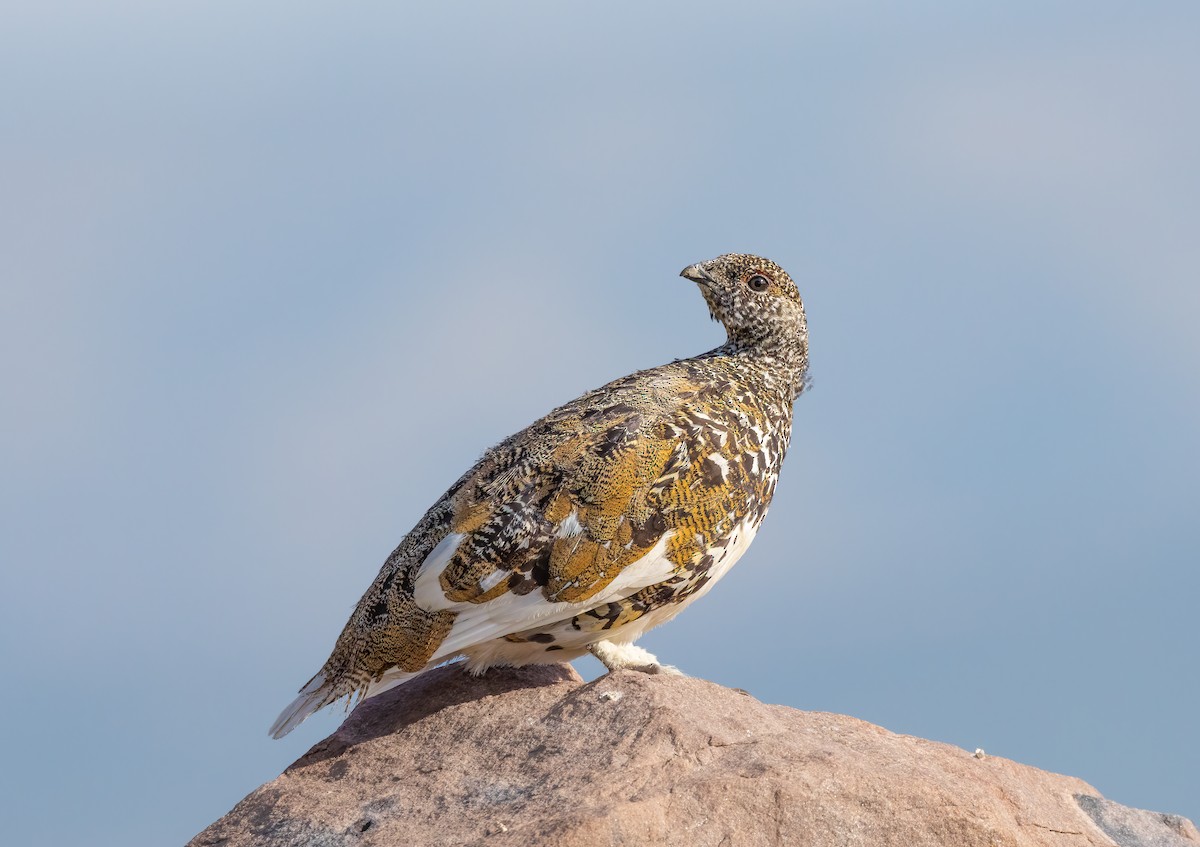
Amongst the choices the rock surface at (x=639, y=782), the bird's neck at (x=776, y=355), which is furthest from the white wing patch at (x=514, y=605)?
the bird's neck at (x=776, y=355)

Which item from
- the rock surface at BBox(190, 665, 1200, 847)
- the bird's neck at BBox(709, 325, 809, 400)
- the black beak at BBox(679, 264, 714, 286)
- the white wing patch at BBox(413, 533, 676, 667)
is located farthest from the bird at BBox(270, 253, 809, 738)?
the black beak at BBox(679, 264, 714, 286)

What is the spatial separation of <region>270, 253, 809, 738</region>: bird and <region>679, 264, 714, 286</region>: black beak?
0.75 meters

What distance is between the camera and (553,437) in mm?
8789

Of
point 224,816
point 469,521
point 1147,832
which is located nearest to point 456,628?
point 469,521

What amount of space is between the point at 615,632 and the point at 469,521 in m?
1.14

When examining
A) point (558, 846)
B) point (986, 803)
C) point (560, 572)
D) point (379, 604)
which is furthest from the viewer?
point (379, 604)

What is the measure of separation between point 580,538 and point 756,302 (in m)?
2.36

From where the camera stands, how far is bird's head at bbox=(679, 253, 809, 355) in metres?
9.64

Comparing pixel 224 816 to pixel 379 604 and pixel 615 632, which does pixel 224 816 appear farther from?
pixel 615 632

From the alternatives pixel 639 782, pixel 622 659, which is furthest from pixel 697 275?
pixel 639 782

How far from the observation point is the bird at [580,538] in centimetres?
828

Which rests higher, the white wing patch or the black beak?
the black beak

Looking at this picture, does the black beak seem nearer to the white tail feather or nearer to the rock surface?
the rock surface

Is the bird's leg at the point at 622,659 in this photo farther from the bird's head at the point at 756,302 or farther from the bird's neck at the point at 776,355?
the bird's head at the point at 756,302
